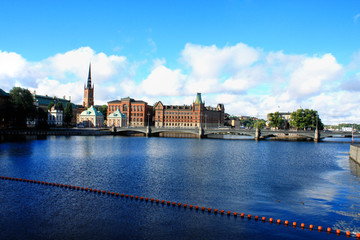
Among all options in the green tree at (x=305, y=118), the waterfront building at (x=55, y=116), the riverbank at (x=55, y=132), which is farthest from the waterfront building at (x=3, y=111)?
the green tree at (x=305, y=118)

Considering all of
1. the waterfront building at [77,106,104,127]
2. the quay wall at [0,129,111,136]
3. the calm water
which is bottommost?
the calm water

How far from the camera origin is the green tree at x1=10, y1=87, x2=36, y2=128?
124 meters

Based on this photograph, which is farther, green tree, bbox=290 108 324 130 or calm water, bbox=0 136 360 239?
green tree, bbox=290 108 324 130

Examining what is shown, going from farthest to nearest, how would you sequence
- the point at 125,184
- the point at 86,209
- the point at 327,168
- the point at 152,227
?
the point at 327,168 → the point at 125,184 → the point at 86,209 → the point at 152,227

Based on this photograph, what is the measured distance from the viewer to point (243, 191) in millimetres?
32250

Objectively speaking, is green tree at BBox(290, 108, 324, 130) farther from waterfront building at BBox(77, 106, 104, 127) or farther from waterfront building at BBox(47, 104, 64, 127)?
waterfront building at BBox(47, 104, 64, 127)

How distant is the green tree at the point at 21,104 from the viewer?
12362 cm

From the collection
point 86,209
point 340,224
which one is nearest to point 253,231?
point 340,224

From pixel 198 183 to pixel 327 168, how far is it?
85.2 feet

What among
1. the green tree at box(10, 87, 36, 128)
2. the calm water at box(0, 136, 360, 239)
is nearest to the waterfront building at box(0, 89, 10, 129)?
the green tree at box(10, 87, 36, 128)

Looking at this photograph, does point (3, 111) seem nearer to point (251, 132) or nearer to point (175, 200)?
point (251, 132)

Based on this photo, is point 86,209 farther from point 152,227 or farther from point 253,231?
point 253,231

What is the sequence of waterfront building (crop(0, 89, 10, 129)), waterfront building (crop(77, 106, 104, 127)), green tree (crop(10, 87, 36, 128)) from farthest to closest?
waterfront building (crop(77, 106, 104, 127)) < green tree (crop(10, 87, 36, 128)) < waterfront building (crop(0, 89, 10, 129))

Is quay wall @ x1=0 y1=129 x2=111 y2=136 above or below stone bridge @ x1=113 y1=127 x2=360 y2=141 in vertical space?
below
